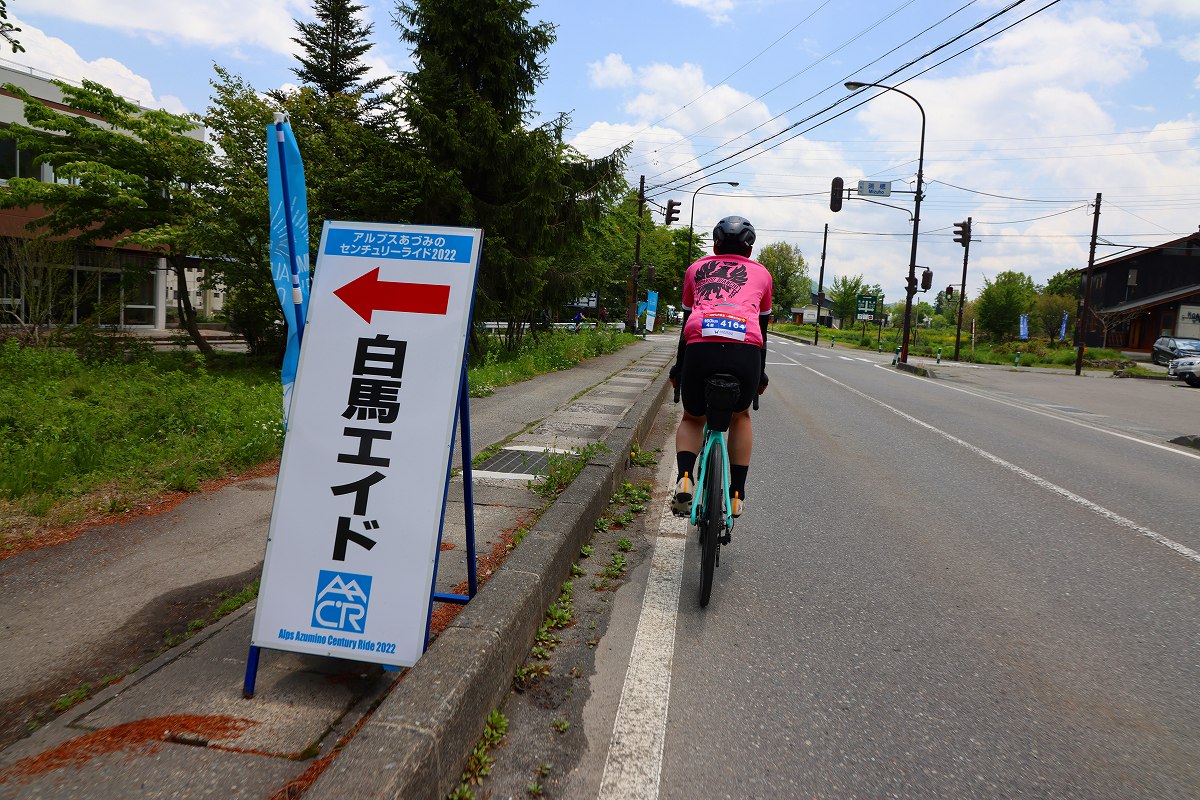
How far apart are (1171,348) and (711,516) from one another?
40.1 metres

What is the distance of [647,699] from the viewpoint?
2.81 metres

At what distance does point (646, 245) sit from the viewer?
53500 mm

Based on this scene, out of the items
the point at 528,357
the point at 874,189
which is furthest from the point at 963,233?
the point at 528,357

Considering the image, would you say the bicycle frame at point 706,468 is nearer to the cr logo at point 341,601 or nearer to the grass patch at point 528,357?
the cr logo at point 341,601

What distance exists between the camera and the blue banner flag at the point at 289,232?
2621mm

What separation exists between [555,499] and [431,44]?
42.9 feet

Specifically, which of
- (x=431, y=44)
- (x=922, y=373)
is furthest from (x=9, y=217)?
(x=922, y=373)

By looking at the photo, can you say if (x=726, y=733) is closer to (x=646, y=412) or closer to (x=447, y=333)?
(x=447, y=333)

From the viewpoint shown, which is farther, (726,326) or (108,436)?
(108,436)

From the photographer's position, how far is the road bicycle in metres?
3.69

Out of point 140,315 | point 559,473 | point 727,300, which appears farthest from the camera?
point 140,315

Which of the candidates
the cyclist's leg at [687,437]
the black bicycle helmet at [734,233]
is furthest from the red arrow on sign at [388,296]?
the black bicycle helmet at [734,233]

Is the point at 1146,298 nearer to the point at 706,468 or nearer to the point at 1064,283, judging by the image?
the point at 1064,283

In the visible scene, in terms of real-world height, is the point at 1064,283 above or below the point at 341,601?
above
